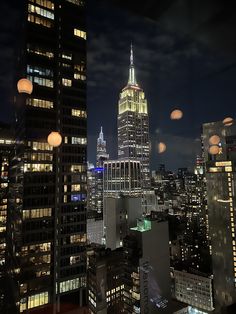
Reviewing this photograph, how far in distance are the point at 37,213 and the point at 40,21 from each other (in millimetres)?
11669

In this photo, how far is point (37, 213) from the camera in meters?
13.6

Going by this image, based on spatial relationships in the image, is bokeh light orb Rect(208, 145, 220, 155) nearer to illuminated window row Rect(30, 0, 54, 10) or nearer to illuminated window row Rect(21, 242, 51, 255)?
illuminated window row Rect(21, 242, 51, 255)

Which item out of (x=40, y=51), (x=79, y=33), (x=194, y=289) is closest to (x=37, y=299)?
(x=40, y=51)

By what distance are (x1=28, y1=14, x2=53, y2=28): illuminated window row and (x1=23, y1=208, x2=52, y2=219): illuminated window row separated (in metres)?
11.3

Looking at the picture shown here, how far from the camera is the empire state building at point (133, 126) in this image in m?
54.9

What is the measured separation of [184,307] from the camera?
64.7ft

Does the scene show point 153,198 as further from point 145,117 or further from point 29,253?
point 29,253

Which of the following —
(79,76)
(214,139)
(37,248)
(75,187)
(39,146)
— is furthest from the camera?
(214,139)

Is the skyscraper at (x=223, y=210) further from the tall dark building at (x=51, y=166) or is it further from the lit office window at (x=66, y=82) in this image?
the lit office window at (x=66, y=82)

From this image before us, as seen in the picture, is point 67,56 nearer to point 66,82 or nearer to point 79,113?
point 66,82

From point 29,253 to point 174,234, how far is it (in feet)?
77.4

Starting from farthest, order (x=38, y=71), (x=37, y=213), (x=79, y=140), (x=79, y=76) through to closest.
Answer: (x=79, y=76) < (x=79, y=140) < (x=38, y=71) < (x=37, y=213)

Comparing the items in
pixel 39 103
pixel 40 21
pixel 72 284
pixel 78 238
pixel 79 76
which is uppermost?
pixel 40 21

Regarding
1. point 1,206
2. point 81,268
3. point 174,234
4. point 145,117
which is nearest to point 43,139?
point 81,268
